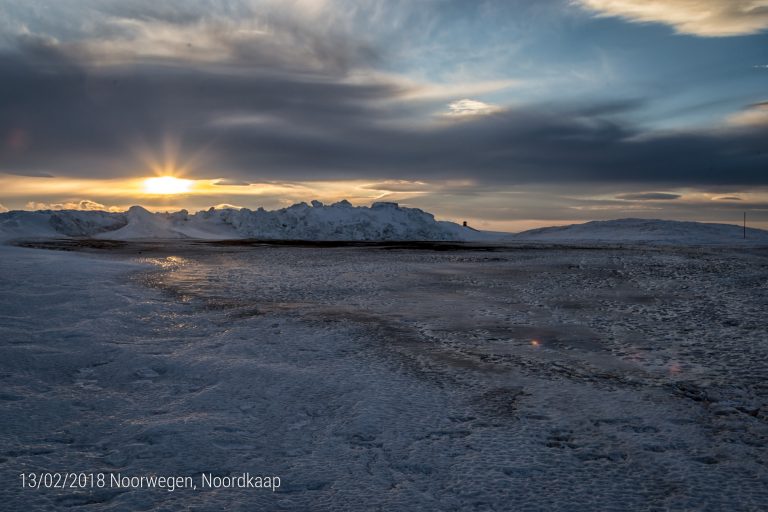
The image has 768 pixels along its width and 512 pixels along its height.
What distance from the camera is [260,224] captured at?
74.1m

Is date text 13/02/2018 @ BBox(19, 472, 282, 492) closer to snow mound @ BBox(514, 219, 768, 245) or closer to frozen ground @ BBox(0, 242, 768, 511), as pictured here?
frozen ground @ BBox(0, 242, 768, 511)

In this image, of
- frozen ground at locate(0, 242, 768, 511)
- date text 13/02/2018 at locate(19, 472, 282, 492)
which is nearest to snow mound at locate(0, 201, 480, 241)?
frozen ground at locate(0, 242, 768, 511)

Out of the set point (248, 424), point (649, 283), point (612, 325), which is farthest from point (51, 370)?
point (649, 283)

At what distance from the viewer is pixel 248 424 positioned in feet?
15.5

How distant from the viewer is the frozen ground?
3.62m

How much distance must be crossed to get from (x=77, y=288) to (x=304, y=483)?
9.38m

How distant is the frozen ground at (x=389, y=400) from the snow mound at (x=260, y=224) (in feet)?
196

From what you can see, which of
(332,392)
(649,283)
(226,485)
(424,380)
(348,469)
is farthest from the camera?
(649,283)

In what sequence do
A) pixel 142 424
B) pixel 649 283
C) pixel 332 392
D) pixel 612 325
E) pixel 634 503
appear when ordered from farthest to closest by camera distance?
1. pixel 649 283
2. pixel 612 325
3. pixel 332 392
4. pixel 142 424
5. pixel 634 503

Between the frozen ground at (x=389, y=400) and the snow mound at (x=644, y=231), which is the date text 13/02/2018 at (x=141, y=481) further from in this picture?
the snow mound at (x=644, y=231)

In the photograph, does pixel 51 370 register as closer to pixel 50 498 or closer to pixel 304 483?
pixel 50 498

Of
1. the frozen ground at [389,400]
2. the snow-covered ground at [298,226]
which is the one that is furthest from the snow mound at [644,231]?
the frozen ground at [389,400]

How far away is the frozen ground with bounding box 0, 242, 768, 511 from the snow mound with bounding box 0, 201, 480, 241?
59.8 metres

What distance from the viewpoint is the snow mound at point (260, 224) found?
70.8m
